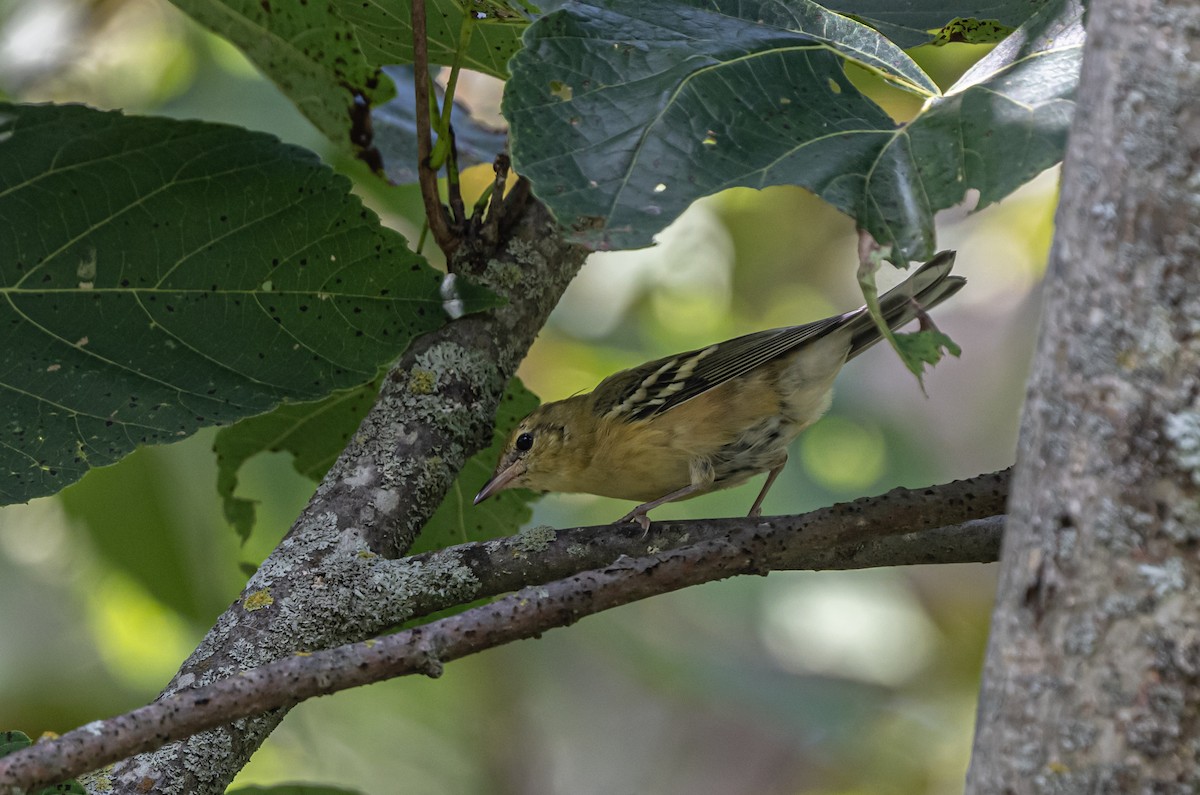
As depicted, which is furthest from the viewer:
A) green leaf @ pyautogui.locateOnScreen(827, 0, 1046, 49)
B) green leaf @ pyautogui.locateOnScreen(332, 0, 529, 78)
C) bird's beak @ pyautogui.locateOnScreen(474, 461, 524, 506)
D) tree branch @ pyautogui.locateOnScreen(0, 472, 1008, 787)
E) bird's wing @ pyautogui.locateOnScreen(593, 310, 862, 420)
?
bird's wing @ pyautogui.locateOnScreen(593, 310, 862, 420)

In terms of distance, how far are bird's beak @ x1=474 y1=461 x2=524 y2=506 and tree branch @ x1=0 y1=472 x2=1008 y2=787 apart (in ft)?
3.26

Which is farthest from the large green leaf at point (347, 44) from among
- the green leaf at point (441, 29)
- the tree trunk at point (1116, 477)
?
the tree trunk at point (1116, 477)

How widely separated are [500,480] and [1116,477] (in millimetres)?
2428

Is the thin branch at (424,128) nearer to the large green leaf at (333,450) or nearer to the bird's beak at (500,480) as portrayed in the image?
the large green leaf at (333,450)

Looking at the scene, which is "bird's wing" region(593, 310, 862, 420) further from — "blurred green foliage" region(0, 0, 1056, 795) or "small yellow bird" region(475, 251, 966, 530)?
"blurred green foliage" region(0, 0, 1056, 795)

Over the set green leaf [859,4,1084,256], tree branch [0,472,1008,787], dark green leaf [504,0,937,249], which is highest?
dark green leaf [504,0,937,249]

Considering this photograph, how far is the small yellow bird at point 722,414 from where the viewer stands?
3705 millimetres

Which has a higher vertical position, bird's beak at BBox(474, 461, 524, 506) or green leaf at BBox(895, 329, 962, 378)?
bird's beak at BBox(474, 461, 524, 506)

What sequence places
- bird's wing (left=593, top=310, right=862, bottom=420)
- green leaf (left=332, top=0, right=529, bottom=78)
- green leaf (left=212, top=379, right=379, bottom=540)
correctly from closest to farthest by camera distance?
green leaf (left=332, top=0, right=529, bottom=78)
green leaf (left=212, top=379, right=379, bottom=540)
bird's wing (left=593, top=310, right=862, bottom=420)

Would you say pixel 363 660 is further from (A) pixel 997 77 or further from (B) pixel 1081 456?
(A) pixel 997 77

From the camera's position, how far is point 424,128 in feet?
7.30

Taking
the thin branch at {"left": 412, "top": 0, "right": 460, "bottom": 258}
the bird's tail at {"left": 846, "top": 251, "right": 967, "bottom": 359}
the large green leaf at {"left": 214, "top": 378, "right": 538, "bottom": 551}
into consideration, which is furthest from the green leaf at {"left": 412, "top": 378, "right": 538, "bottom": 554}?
the bird's tail at {"left": 846, "top": 251, "right": 967, "bottom": 359}

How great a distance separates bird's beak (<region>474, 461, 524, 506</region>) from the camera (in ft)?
10.2

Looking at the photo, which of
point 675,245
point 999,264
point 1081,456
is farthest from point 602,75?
point 999,264
